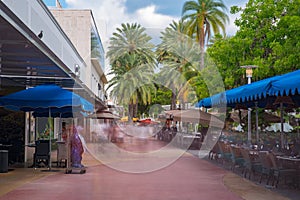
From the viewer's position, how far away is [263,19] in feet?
69.6

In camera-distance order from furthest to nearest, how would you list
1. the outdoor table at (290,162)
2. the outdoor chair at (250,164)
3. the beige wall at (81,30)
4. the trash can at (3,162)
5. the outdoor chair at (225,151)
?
the beige wall at (81,30) < the outdoor chair at (225,151) < the trash can at (3,162) < the outdoor chair at (250,164) < the outdoor table at (290,162)

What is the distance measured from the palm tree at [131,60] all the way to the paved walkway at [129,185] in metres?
29.6

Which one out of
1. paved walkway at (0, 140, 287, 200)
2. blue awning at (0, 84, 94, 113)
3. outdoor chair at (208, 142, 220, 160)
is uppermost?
blue awning at (0, 84, 94, 113)

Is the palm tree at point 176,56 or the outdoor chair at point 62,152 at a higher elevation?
the palm tree at point 176,56

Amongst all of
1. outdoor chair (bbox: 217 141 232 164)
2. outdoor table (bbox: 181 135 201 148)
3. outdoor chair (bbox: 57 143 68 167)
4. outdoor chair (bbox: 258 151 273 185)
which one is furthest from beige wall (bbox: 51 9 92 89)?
outdoor chair (bbox: 258 151 273 185)

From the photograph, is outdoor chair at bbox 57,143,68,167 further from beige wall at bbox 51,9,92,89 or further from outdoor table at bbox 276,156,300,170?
beige wall at bbox 51,9,92,89

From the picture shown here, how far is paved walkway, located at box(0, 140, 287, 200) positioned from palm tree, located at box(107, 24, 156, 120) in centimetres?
2962

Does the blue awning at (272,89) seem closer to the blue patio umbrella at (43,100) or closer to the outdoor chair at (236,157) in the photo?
the outdoor chair at (236,157)

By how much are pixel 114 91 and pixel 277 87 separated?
3671 cm

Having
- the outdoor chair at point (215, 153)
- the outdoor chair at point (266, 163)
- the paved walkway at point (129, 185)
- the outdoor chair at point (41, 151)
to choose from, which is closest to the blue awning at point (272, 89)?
the outdoor chair at point (266, 163)

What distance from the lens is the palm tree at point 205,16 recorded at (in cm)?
3894

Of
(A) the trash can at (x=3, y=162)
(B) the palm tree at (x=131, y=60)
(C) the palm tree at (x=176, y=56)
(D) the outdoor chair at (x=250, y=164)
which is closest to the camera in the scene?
(D) the outdoor chair at (x=250, y=164)

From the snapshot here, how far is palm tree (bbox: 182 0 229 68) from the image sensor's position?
38938 millimetres

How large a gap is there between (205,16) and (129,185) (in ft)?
101
